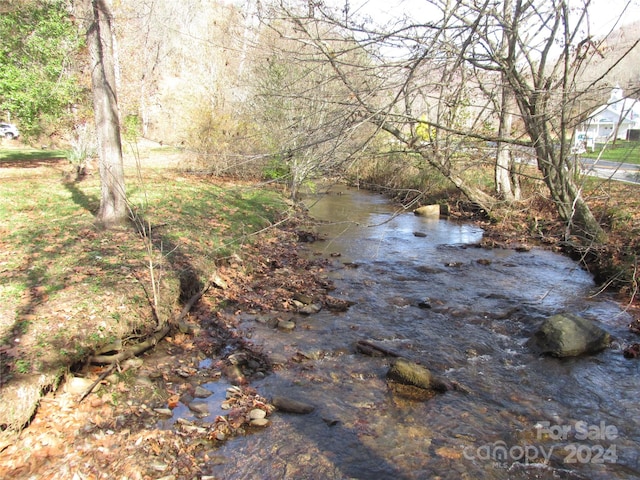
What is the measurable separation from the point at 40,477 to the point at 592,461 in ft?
15.3

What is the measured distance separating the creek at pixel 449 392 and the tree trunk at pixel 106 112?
404 centimetres

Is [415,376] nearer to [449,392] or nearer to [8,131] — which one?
[449,392]

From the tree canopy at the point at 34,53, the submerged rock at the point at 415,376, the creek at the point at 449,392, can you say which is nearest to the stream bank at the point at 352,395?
the creek at the point at 449,392

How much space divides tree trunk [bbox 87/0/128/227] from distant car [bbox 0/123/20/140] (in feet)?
84.1

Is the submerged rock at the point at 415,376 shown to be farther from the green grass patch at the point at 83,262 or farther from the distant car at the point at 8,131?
the distant car at the point at 8,131

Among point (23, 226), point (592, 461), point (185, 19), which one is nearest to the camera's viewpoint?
point (592, 461)

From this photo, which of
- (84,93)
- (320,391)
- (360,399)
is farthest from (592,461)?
(84,93)

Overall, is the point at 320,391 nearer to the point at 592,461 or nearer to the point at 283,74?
the point at 592,461

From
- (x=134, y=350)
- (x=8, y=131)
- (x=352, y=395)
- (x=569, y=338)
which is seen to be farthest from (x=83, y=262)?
(x=8, y=131)

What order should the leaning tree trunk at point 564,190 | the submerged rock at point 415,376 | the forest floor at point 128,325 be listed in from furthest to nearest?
the leaning tree trunk at point 564,190 < the submerged rock at point 415,376 < the forest floor at point 128,325

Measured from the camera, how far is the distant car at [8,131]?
91.7 ft

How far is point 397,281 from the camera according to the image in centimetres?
875

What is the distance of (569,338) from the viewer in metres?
5.78

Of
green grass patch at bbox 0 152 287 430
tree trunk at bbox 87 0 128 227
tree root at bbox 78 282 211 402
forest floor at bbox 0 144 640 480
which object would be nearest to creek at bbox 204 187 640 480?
forest floor at bbox 0 144 640 480
